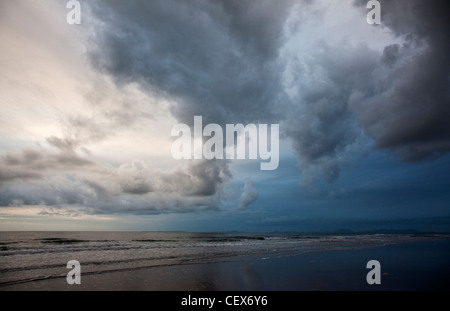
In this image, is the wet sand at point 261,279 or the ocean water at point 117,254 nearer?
the wet sand at point 261,279

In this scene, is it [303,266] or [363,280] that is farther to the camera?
[303,266]

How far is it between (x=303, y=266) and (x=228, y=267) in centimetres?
556

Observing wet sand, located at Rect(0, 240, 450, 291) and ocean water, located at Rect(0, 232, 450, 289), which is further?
ocean water, located at Rect(0, 232, 450, 289)

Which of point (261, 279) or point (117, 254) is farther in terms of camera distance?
point (117, 254)

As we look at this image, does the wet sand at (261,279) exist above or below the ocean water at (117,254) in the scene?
above

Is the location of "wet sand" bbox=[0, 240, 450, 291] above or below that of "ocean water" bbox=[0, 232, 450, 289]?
above

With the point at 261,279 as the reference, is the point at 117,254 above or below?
below
